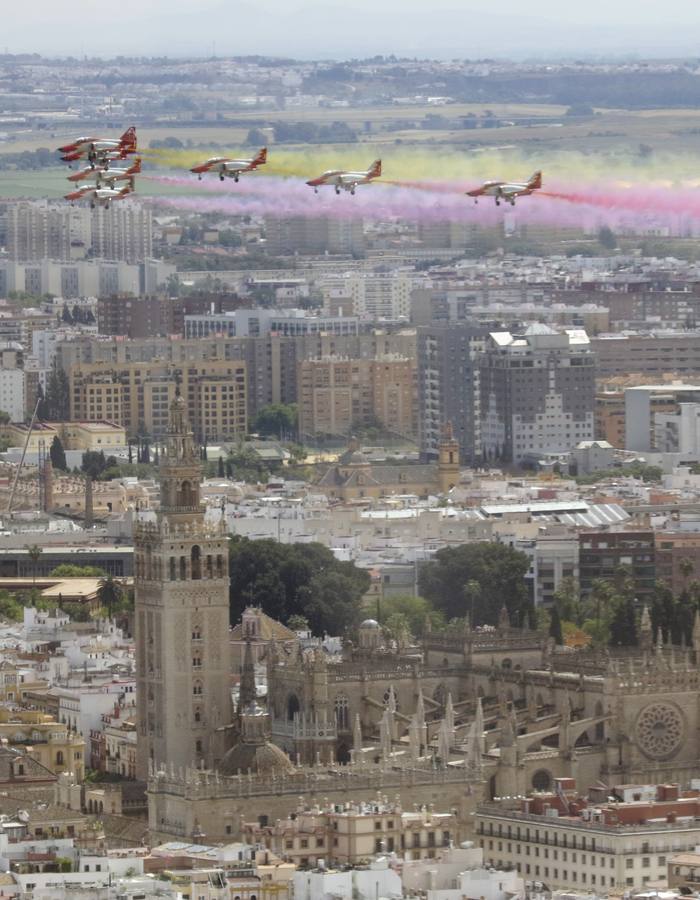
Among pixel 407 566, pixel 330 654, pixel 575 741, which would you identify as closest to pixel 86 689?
pixel 330 654

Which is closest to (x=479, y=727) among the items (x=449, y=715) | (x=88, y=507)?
(x=449, y=715)

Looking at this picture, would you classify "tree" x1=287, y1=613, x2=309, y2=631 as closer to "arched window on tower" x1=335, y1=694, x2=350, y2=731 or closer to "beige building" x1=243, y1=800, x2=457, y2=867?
"arched window on tower" x1=335, y1=694, x2=350, y2=731

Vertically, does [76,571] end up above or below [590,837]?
below

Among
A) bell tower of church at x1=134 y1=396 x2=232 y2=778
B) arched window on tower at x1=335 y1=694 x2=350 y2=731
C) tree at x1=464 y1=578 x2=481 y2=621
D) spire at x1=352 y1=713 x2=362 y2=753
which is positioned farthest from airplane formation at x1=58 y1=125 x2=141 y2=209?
tree at x1=464 y1=578 x2=481 y2=621

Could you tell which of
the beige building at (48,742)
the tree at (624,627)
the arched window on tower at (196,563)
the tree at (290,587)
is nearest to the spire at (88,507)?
the tree at (290,587)

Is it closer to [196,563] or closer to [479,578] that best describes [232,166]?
[196,563]

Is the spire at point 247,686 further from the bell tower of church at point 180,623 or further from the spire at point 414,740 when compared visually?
the spire at point 414,740
